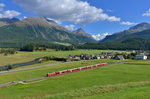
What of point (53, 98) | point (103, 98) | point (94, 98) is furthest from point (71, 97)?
point (103, 98)

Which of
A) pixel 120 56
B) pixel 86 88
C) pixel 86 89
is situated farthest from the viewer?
pixel 120 56

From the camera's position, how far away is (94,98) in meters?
17.2

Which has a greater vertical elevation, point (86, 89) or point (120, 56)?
point (120, 56)

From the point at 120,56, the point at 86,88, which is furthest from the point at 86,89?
the point at 120,56

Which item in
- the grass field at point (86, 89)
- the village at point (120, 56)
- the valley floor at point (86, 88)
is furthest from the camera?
the village at point (120, 56)

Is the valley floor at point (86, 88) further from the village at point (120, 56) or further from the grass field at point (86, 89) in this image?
the village at point (120, 56)

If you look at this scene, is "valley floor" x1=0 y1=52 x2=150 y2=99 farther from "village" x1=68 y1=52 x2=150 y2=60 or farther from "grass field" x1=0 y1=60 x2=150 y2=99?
"village" x1=68 y1=52 x2=150 y2=60

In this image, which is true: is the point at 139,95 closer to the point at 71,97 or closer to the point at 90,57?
the point at 71,97

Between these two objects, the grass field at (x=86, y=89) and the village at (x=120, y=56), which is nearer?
the grass field at (x=86, y=89)

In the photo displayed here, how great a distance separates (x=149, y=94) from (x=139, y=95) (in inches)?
58.4

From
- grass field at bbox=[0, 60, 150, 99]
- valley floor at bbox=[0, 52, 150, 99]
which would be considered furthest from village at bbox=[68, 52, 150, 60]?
grass field at bbox=[0, 60, 150, 99]

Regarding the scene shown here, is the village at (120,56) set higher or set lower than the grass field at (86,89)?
higher

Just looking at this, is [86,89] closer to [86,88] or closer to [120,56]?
[86,88]

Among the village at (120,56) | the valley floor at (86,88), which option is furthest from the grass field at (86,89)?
the village at (120,56)
